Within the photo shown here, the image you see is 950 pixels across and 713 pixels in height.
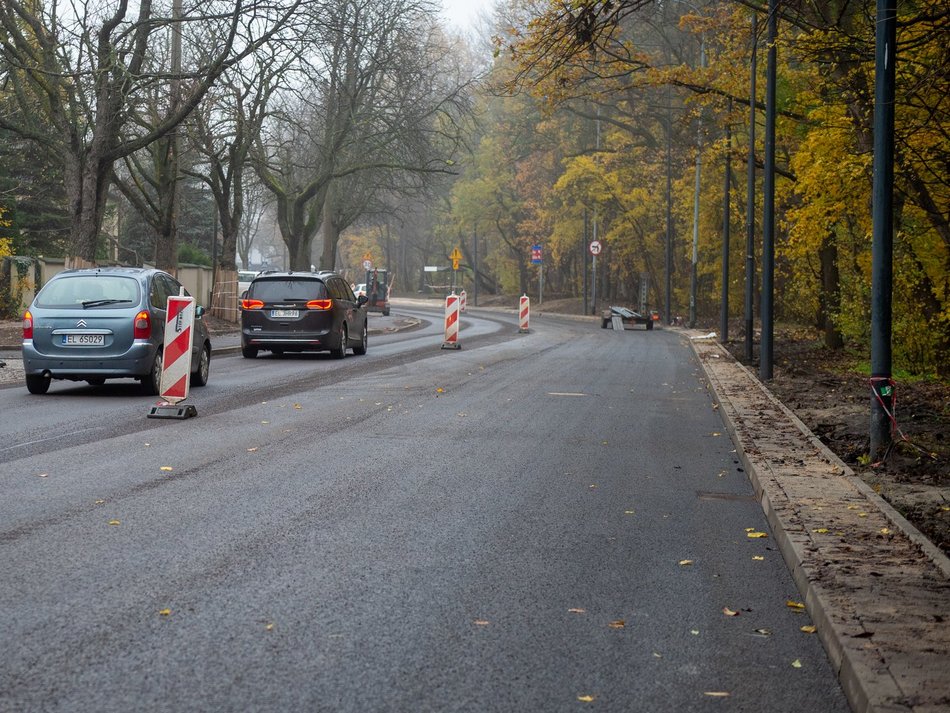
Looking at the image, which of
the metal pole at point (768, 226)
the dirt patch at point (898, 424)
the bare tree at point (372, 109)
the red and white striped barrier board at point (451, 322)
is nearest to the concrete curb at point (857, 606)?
the dirt patch at point (898, 424)

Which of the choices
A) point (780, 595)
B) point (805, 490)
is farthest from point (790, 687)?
point (805, 490)

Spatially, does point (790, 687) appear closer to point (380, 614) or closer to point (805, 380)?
point (380, 614)

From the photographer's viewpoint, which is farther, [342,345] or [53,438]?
[342,345]

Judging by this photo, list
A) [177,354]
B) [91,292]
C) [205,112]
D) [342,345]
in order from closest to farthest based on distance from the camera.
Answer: [177,354]
[91,292]
[342,345]
[205,112]

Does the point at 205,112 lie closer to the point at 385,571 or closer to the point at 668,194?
the point at 668,194

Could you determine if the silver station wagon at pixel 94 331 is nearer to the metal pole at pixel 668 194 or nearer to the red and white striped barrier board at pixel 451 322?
the red and white striped barrier board at pixel 451 322

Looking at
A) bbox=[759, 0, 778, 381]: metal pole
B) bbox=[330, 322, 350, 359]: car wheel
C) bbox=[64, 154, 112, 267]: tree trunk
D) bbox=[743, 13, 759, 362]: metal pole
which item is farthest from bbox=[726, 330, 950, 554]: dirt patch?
bbox=[64, 154, 112, 267]: tree trunk

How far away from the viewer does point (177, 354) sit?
13961mm

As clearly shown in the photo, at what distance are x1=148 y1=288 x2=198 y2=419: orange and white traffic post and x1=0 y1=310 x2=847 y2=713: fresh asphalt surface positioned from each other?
16.4 inches

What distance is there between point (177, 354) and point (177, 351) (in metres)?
0.05

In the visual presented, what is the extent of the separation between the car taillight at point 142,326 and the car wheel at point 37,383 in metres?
1.31

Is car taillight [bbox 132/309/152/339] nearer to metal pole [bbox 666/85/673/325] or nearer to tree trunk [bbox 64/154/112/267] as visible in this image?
tree trunk [bbox 64/154/112/267]

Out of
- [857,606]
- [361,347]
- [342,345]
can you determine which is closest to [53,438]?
[857,606]

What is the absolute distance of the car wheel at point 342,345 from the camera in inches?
1005
